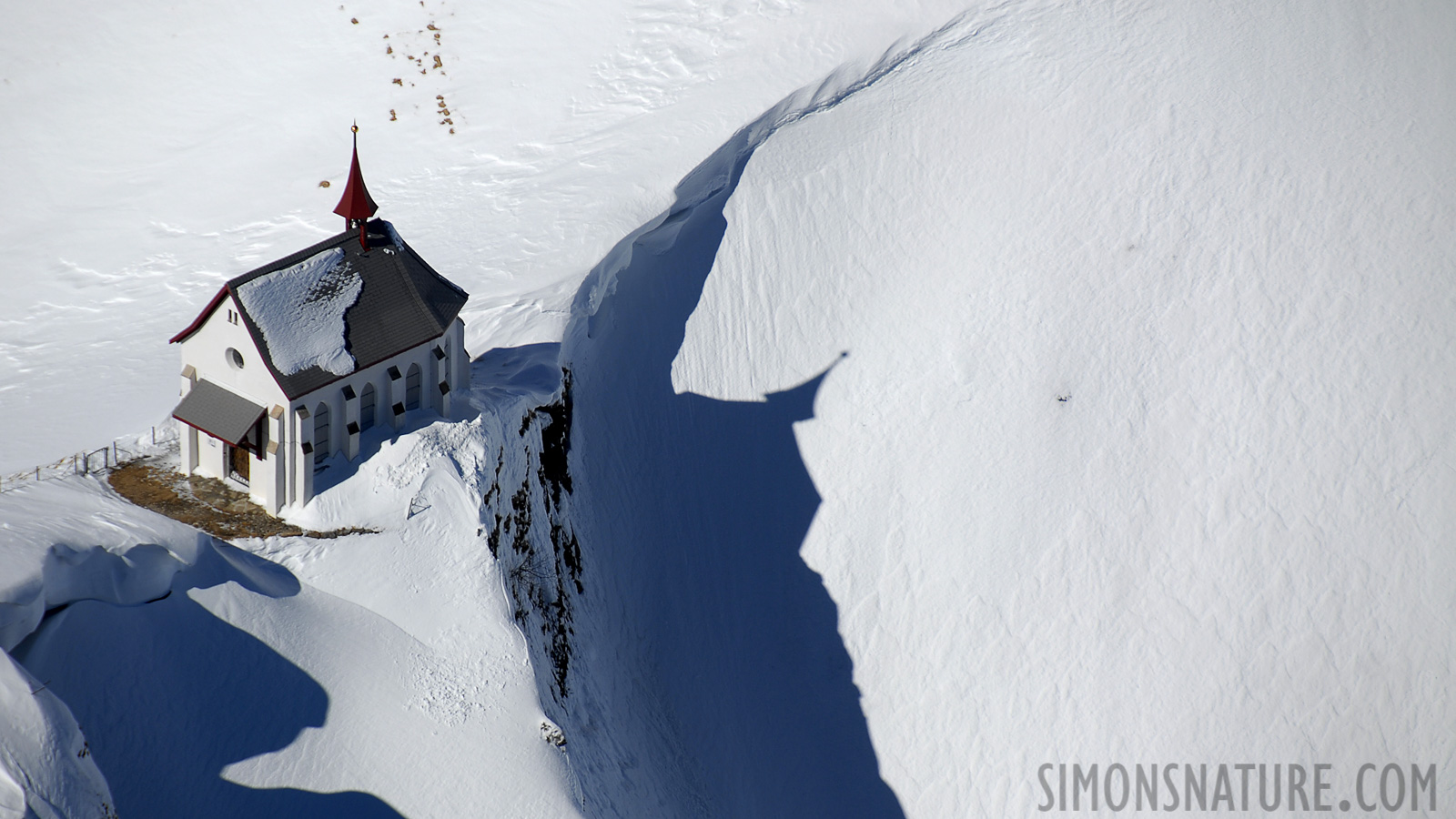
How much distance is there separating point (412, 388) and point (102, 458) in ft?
26.1

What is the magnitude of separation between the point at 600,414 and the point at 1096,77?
2094 cm

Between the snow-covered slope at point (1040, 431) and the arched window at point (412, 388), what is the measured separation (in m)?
5.55

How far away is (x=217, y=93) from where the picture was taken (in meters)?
47.8

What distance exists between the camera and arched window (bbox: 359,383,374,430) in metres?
28.4

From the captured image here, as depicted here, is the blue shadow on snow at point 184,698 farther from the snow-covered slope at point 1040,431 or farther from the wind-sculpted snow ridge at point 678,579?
the snow-covered slope at point 1040,431

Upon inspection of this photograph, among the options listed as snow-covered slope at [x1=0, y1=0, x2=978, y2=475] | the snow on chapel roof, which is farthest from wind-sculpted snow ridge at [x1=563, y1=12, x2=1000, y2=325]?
the snow on chapel roof

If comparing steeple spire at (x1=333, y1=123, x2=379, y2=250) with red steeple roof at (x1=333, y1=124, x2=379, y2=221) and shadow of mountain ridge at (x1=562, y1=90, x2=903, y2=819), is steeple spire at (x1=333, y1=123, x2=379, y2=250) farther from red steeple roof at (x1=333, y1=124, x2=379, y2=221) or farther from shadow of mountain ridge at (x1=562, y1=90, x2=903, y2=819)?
shadow of mountain ridge at (x1=562, y1=90, x2=903, y2=819)

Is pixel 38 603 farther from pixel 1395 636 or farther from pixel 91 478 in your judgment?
pixel 1395 636

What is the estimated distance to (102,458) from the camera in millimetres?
29328

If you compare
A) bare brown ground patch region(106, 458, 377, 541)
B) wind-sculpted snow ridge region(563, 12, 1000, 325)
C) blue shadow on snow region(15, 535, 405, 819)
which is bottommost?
blue shadow on snow region(15, 535, 405, 819)

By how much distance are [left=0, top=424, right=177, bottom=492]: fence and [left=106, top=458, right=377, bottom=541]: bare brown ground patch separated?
0.60 metres

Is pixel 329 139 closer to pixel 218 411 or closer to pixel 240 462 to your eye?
pixel 240 462

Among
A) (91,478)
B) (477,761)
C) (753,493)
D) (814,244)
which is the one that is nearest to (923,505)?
(753,493)

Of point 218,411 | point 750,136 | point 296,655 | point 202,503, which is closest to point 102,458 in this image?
point 202,503
